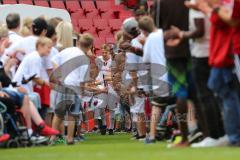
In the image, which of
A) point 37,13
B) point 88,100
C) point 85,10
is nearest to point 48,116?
point 88,100

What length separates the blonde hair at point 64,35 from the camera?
557 inches

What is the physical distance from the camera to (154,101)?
13.4 m

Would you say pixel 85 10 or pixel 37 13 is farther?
pixel 85 10

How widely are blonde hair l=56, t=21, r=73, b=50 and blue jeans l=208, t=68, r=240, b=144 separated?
4.31 m

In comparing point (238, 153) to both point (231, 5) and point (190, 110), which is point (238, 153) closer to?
point (231, 5)

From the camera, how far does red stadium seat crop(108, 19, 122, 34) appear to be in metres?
27.0

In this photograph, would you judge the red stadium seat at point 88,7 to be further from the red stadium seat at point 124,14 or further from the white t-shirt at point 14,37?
the white t-shirt at point 14,37

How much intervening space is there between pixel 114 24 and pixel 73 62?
13558mm

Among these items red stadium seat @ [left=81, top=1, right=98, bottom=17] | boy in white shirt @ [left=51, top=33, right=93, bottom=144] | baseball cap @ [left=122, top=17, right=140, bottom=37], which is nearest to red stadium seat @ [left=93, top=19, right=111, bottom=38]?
red stadium seat @ [left=81, top=1, right=98, bottom=17]

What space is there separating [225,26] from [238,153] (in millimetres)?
1857

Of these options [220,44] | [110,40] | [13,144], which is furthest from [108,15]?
[220,44]

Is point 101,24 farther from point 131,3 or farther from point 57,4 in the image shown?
point 131,3

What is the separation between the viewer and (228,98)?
33.7 ft

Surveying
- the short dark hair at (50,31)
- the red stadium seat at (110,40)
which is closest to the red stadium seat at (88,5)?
the red stadium seat at (110,40)
